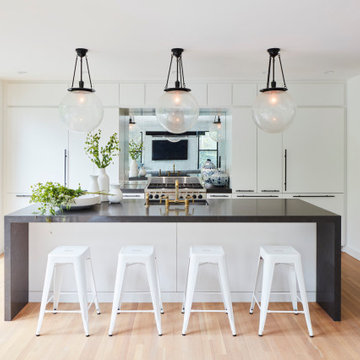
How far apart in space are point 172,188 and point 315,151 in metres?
2.04

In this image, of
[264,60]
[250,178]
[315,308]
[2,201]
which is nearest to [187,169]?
[250,178]

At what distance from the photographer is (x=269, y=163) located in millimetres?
4891

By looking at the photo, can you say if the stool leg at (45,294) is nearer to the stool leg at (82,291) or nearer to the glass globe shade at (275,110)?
the stool leg at (82,291)

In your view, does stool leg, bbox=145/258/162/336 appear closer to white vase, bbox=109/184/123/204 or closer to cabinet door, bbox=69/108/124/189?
white vase, bbox=109/184/123/204

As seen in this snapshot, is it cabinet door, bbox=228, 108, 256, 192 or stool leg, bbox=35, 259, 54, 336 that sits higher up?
cabinet door, bbox=228, 108, 256, 192

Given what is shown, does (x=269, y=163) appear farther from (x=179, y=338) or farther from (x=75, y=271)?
(x=75, y=271)

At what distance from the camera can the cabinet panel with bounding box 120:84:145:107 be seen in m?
4.86

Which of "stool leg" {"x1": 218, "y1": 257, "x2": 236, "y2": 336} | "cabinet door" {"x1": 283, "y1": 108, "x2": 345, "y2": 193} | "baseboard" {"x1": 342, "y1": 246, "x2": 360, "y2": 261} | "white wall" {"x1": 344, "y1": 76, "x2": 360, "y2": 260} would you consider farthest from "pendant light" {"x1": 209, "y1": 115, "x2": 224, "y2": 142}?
"stool leg" {"x1": 218, "y1": 257, "x2": 236, "y2": 336}

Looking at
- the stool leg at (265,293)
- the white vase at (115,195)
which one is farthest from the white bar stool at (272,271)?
the white vase at (115,195)

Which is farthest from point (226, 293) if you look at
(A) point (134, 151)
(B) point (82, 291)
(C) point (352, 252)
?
(A) point (134, 151)

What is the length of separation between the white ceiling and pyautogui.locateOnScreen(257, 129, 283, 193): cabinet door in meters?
0.93

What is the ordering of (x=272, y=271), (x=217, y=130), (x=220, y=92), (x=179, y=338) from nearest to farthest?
(x=179, y=338) < (x=272, y=271) < (x=220, y=92) < (x=217, y=130)

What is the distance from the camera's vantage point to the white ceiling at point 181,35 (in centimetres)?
250

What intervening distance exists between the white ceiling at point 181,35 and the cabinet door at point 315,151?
2.33 feet
